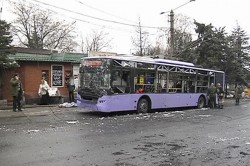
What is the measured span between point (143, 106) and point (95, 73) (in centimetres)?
335

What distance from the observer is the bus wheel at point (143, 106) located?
1950 centimetres

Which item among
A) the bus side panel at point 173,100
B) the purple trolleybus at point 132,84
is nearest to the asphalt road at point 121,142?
the purple trolleybus at point 132,84

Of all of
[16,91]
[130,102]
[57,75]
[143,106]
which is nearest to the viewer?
[16,91]

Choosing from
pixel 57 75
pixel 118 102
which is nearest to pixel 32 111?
pixel 118 102

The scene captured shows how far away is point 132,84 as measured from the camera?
18.9m

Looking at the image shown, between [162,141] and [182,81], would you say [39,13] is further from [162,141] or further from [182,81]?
[162,141]

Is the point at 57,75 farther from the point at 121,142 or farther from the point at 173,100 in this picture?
the point at 121,142

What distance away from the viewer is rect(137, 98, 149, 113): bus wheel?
64.0 feet

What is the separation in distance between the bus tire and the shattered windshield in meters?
2.61

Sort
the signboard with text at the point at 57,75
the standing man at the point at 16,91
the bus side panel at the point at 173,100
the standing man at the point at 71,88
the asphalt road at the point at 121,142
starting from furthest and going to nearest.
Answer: the signboard with text at the point at 57,75
the standing man at the point at 71,88
the bus side panel at the point at 173,100
the standing man at the point at 16,91
the asphalt road at the point at 121,142

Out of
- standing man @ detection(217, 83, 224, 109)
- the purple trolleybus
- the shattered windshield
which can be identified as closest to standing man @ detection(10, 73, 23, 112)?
the purple trolleybus

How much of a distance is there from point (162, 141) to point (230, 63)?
94.1ft

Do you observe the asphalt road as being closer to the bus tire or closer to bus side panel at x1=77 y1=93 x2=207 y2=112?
bus side panel at x1=77 y1=93 x2=207 y2=112

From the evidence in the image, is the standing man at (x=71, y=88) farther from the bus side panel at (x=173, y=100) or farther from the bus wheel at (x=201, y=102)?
the bus wheel at (x=201, y=102)
